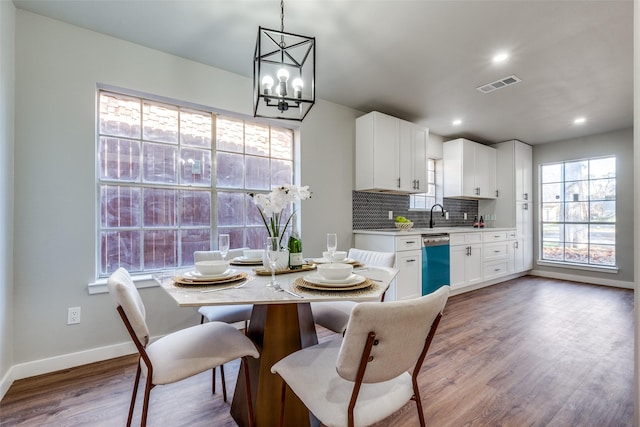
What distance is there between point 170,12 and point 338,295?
7.29 ft

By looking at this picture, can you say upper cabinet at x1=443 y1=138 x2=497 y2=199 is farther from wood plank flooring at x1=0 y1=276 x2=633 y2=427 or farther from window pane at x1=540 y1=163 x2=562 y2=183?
wood plank flooring at x1=0 y1=276 x2=633 y2=427

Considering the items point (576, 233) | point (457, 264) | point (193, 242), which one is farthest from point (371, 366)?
point (576, 233)

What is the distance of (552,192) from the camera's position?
547 cm

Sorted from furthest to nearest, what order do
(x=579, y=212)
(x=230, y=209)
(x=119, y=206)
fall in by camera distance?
(x=579, y=212) < (x=230, y=209) < (x=119, y=206)

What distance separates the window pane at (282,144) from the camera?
3.24 meters

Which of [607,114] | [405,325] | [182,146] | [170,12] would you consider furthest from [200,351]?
[607,114]

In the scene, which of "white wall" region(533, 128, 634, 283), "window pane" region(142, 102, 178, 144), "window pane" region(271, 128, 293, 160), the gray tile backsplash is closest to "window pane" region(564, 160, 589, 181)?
"white wall" region(533, 128, 634, 283)

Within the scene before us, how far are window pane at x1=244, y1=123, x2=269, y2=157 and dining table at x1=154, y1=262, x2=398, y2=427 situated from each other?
1.83 m

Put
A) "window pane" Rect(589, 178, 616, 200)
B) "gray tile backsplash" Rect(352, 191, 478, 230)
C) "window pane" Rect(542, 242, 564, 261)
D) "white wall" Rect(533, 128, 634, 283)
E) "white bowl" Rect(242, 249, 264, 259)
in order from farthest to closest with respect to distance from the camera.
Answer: "window pane" Rect(542, 242, 564, 261)
"window pane" Rect(589, 178, 616, 200)
"white wall" Rect(533, 128, 634, 283)
"gray tile backsplash" Rect(352, 191, 478, 230)
"white bowl" Rect(242, 249, 264, 259)

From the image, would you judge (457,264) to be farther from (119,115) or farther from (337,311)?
(119,115)

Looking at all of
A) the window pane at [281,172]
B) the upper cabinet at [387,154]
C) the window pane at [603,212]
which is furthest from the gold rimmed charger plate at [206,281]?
the window pane at [603,212]

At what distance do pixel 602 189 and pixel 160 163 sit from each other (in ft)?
21.7

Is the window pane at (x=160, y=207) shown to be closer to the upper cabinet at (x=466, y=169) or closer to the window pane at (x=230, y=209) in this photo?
the window pane at (x=230, y=209)

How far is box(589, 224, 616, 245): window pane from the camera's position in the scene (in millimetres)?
4767
